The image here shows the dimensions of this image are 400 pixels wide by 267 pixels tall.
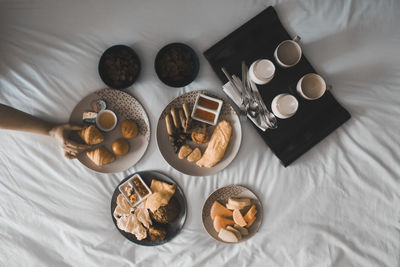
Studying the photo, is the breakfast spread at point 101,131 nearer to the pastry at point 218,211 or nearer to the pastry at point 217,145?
the pastry at point 217,145

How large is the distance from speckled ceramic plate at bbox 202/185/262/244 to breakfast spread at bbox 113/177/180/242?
4.8 inches

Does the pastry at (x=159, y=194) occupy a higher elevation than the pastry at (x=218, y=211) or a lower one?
higher

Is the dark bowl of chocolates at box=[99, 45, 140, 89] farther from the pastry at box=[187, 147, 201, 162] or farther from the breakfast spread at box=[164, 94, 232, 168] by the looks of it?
the pastry at box=[187, 147, 201, 162]

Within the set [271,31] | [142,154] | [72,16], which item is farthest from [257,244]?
[72,16]

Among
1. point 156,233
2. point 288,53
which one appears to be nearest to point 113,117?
point 156,233

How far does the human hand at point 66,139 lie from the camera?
0.96m

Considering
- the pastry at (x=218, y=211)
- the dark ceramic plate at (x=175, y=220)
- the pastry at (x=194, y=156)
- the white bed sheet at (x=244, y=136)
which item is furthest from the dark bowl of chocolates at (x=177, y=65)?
the pastry at (x=218, y=211)

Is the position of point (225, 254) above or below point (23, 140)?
below

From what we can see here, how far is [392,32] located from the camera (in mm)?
994

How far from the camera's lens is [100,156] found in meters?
0.96

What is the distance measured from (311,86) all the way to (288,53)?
0.51ft

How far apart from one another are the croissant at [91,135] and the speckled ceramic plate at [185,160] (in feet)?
0.77

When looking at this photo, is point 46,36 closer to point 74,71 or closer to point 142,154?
point 74,71

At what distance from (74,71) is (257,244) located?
1039mm
